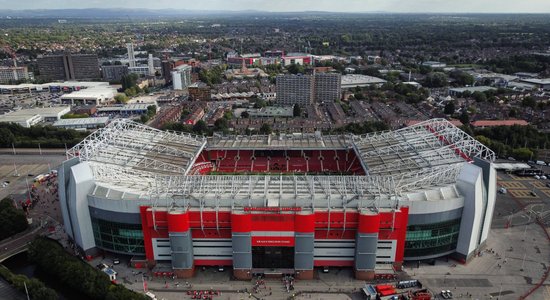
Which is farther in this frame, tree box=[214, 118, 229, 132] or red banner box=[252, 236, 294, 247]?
tree box=[214, 118, 229, 132]

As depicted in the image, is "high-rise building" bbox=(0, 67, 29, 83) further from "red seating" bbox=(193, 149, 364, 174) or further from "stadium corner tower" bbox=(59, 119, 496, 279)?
"stadium corner tower" bbox=(59, 119, 496, 279)

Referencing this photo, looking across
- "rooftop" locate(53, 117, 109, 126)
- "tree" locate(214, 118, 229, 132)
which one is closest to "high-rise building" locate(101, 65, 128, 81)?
"rooftop" locate(53, 117, 109, 126)

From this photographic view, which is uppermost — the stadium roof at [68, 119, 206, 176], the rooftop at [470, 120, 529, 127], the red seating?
the stadium roof at [68, 119, 206, 176]

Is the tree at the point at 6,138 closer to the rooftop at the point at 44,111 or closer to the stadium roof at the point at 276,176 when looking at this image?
the rooftop at the point at 44,111

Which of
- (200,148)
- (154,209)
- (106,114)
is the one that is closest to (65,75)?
(106,114)

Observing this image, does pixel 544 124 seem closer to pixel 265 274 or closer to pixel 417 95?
pixel 417 95

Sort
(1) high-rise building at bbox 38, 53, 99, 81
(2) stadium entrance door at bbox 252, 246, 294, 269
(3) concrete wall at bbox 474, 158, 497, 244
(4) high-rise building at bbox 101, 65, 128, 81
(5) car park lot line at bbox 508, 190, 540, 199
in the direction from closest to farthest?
(2) stadium entrance door at bbox 252, 246, 294, 269 < (3) concrete wall at bbox 474, 158, 497, 244 < (5) car park lot line at bbox 508, 190, 540, 199 < (1) high-rise building at bbox 38, 53, 99, 81 < (4) high-rise building at bbox 101, 65, 128, 81

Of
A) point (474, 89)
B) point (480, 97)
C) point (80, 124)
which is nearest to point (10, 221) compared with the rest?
point (80, 124)
